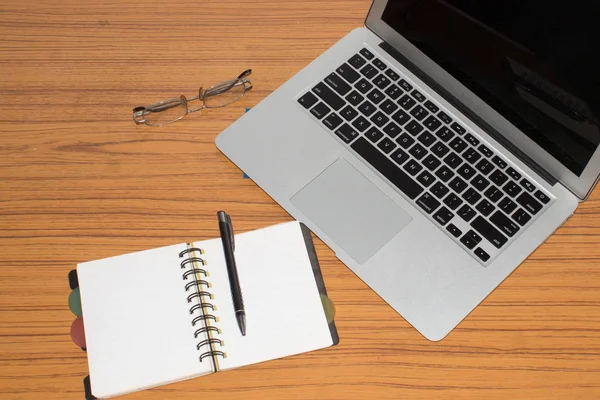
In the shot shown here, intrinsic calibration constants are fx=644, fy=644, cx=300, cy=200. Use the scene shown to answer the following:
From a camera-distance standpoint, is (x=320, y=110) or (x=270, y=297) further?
(x=320, y=110)

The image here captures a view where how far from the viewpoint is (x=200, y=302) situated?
87 centimetres

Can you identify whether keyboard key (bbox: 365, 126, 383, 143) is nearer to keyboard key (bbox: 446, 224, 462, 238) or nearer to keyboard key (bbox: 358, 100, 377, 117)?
keyboard key (bbox: 358, 100, 377, 117)

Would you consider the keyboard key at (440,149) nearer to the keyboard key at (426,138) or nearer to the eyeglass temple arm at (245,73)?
the keyboard key at (426,138)

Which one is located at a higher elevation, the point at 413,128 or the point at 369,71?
the point at 369,71

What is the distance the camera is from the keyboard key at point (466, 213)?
0.91 m

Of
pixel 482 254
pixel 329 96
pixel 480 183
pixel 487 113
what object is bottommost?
pixel 482 254

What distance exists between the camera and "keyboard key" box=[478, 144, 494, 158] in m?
0.95

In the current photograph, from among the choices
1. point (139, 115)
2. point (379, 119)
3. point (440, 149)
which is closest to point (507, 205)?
point (440, 149)

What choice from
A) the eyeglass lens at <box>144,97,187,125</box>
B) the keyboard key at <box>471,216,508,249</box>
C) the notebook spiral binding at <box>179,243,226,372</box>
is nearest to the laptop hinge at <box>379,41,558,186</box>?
the keyboard key at <box>471,216,508,249</box>

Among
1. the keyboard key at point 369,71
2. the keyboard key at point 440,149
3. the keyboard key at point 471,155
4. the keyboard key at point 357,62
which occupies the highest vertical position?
the keyboard key at point 357,62

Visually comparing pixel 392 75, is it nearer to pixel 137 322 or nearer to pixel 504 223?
pixel 504 223

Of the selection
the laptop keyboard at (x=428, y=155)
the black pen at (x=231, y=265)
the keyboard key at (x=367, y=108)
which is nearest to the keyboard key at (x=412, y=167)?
the laptop keyboard at (x=428, y=155)

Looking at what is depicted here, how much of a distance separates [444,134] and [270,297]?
36 cm

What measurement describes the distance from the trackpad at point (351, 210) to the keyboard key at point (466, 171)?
0.10 m
